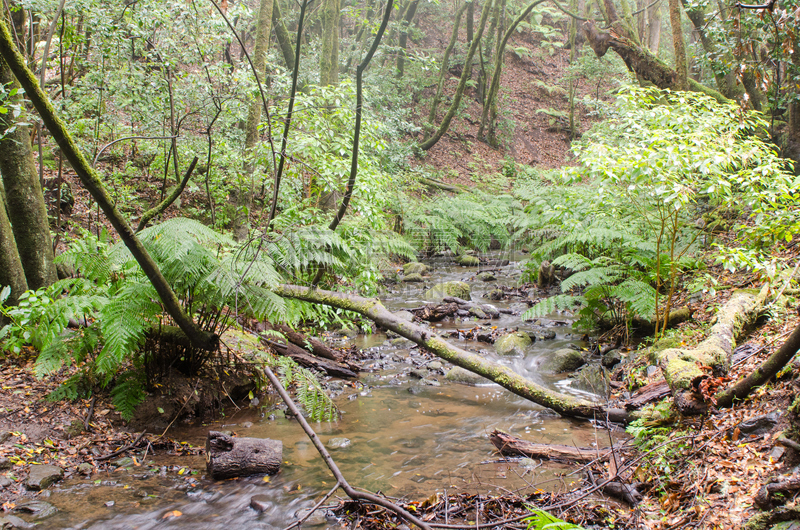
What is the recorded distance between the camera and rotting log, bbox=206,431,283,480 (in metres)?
2.90

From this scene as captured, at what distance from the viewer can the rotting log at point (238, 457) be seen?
2.90 m

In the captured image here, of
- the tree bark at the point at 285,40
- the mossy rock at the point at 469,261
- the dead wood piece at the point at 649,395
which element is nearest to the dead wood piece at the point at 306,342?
the dead wood piece at the point at 649,395

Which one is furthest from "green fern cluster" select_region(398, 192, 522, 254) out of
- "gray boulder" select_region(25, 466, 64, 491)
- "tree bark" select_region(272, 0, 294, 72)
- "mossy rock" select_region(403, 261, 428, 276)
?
"gray boulder" select_region(25, 466, 64, 491)

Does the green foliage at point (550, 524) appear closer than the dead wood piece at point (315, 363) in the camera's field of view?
Yes

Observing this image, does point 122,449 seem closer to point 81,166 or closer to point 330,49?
point 81,166

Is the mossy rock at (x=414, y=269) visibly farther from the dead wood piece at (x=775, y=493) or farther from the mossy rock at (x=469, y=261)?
the dead wood piece at (x=775, y=493)

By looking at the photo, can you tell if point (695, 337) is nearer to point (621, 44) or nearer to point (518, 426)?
point (518, 426)

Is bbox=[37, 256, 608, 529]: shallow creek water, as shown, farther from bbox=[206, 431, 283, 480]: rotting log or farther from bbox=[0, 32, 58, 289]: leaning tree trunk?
bbox=[0, 32, 58, 289]: leaning tree trunk

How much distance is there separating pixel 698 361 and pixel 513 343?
3.34 meters

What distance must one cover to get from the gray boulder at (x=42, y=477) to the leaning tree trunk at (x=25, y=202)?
6.97 feet

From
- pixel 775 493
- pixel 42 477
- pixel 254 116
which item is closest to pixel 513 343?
pixel 775 493

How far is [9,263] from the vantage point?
12.1ft

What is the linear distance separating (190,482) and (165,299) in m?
1.20

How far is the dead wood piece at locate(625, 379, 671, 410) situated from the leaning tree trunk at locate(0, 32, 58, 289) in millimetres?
5394
